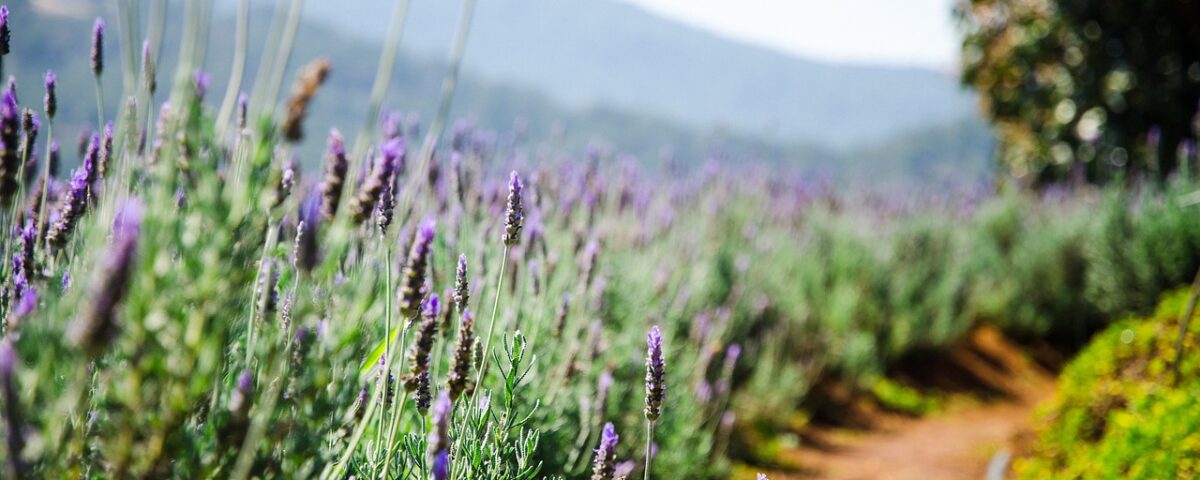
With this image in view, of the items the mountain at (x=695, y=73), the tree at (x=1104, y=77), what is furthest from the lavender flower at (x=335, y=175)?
the mountain at (x=695, y=73)

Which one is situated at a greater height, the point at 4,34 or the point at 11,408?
the point at 4,34

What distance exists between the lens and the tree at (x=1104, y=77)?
8156 mm

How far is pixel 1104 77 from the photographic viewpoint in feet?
27.5

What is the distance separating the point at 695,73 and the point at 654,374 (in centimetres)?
8820

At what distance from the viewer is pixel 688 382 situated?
3.18 metres

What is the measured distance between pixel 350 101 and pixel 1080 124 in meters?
10.4

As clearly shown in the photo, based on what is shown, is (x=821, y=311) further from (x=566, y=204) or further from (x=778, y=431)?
(x=566, y=204)

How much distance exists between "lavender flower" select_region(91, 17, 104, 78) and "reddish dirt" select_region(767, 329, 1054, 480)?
262cm


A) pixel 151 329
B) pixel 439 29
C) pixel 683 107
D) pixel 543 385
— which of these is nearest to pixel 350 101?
pixel 543 385

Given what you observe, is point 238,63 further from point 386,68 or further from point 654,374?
point 654,374

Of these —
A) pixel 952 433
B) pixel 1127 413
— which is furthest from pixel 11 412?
pixel 952 433

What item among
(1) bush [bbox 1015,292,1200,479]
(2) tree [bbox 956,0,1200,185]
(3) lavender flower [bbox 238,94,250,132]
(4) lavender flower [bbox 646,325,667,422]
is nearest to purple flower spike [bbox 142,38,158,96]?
(3) lavender flower [bbox 238,94,250,132]

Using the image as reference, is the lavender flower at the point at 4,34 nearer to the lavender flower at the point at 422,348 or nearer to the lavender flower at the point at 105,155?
the lavender flower at the point at 105,155

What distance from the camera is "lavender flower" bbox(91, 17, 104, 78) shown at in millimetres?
1380
